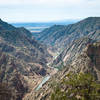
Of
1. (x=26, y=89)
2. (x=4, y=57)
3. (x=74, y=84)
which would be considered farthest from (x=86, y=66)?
(x=4, y=57)

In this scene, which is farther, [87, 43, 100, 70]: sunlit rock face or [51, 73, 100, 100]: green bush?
[87, 43, 100, 70]: sunlit rock face

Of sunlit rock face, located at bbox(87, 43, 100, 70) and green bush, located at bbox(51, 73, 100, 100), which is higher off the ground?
sunlit rock face, located at bbox(87, 43, 100, 70)

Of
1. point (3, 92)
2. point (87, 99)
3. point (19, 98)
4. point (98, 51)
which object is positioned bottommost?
point (19, 98)

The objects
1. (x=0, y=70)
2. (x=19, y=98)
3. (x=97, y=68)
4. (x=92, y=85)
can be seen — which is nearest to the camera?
(x=92, y=85)

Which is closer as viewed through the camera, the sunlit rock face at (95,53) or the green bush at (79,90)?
the green bush at (79,90)

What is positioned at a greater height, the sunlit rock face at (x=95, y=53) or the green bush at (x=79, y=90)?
the sunlit rock face at (x=95, y=53)

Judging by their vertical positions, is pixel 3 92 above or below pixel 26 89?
above

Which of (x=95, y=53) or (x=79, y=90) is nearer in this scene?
(x=79, y=90)

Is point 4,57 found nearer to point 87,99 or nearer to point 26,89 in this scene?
point 26,89

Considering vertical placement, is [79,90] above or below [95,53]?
below

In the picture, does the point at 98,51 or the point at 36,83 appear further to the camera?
the point at 36,83

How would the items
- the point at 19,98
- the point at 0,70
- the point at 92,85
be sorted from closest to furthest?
the point at 92,85 < the point at 19,98 < the point at 0,70
